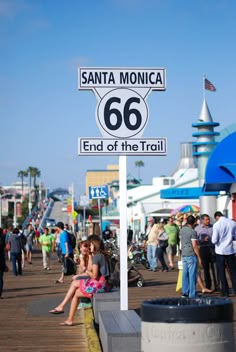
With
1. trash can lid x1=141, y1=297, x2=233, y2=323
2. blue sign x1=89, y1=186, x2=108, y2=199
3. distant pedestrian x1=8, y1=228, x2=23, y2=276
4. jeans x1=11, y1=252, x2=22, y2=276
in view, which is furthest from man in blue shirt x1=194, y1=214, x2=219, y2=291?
trash can lid x1=141, y1=297, x2=233, y2=323

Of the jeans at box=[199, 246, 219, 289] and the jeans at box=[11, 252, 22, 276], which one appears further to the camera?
the jeans at box=[11, 252, 22, 276]

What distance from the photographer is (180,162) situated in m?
121

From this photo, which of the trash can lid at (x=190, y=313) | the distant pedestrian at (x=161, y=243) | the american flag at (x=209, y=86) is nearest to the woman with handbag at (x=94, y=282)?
the trash can lid at (x=190, y=313)

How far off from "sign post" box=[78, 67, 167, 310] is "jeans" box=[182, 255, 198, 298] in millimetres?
6379

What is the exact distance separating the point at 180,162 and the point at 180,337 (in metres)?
115

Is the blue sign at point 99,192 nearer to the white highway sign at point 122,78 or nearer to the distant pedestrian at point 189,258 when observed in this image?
the distant pedestrian at point 189,258

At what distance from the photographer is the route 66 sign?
9938 millimetres

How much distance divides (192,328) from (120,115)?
4521mm

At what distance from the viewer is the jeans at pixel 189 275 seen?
1634 cm

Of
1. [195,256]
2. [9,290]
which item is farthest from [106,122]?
[9,290]

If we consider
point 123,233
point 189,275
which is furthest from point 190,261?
point 123,233

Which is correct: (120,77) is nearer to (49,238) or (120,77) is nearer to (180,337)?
(180,337)

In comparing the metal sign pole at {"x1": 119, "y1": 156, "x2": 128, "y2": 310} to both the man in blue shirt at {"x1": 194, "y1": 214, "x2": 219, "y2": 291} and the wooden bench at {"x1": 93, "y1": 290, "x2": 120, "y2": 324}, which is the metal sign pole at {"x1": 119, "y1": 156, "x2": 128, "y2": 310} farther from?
the man in blue shirt at {"x1": 194, "y1": 214, "x2": 219, "y2": 291}

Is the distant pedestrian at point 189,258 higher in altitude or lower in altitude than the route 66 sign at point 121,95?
lower
